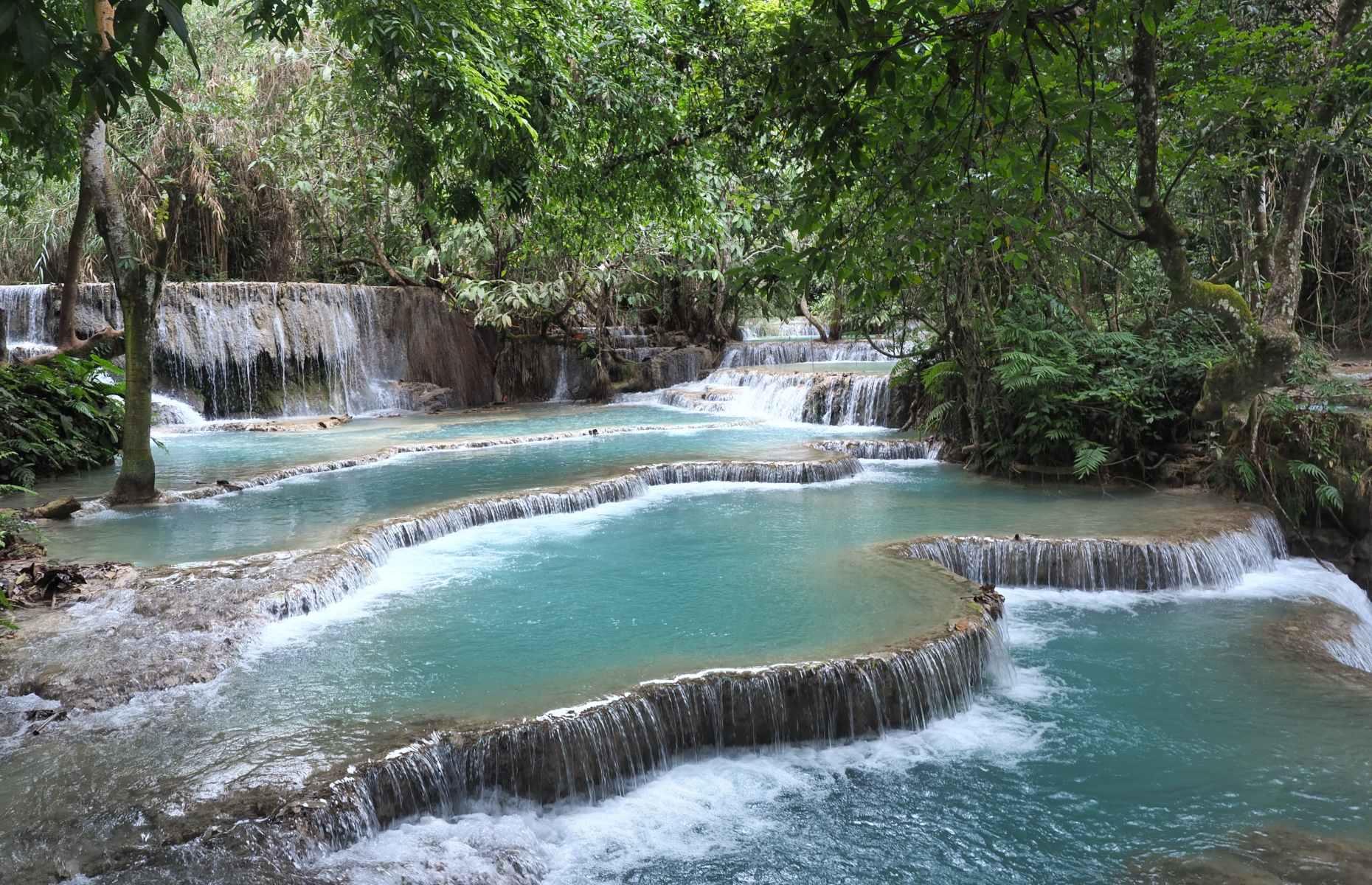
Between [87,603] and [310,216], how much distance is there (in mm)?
18552

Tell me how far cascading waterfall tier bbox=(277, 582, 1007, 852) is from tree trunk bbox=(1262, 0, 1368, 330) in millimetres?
4011

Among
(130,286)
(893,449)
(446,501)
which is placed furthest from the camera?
(893,449)

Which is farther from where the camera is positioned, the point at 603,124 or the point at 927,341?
the point at 927,341

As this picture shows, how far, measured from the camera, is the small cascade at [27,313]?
17516 millimetres

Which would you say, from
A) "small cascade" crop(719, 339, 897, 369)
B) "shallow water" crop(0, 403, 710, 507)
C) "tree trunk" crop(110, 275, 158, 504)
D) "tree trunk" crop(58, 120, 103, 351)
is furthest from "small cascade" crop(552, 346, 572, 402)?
"tree trunk" crop(110, 275, 158, 504)

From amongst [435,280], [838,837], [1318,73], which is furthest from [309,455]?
[1318,73]

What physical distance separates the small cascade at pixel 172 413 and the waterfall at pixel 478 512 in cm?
808

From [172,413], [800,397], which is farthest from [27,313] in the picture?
[800,397]

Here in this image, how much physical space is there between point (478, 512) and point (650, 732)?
520cm

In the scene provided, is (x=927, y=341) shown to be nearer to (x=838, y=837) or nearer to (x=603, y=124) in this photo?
(x=603, y=124)

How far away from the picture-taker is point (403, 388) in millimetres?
21484

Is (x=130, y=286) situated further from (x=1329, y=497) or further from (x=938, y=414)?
(x=1329, y=497)

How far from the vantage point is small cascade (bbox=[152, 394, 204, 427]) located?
57.3 ft

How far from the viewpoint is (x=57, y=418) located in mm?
12016
